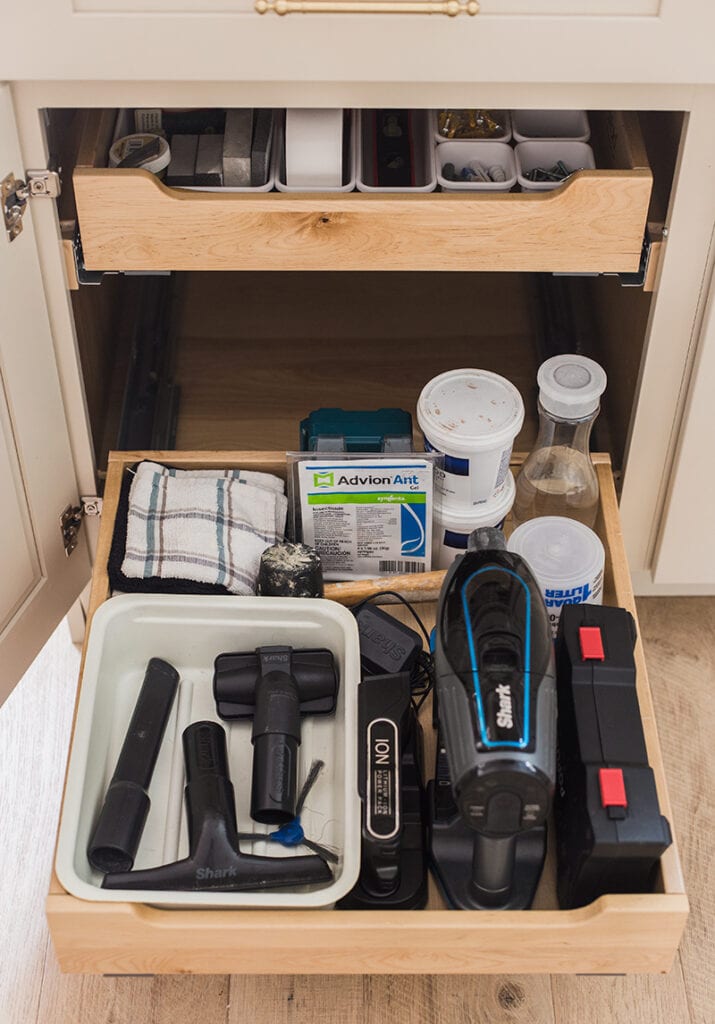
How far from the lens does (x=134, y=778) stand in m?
1.07

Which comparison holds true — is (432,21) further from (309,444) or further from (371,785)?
(371,785)

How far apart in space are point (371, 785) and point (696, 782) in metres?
0.56

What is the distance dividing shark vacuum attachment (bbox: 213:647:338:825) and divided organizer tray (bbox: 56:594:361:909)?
2 cm

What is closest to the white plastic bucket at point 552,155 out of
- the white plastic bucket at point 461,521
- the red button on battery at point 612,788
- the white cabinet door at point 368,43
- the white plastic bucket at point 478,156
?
the white plastic bucket at point 478,156

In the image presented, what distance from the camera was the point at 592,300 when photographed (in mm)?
1567

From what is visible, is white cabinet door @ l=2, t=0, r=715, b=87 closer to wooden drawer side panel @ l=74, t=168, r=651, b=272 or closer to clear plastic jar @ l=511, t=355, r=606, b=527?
wooden drawer side panel @ l=74, t=168, r=651, b=272

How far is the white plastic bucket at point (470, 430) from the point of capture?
1.16 meters

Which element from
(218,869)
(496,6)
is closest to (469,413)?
(496,6)

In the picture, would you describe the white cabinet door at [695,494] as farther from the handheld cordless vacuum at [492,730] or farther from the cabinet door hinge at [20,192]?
the cabinet door hinge at [20,192]

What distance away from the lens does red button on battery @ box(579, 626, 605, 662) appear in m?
1.03

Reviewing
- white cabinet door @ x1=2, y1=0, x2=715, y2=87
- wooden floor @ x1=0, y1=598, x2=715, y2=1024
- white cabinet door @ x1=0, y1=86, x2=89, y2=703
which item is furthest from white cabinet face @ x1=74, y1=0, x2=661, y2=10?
wooden floor @ x1=0, y1=598, x2=715, y2=1024

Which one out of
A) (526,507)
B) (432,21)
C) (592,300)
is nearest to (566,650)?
(526,507)

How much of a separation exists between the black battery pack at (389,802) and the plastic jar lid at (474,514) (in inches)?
7.9

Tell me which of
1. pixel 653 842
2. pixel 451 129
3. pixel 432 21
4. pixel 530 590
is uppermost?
pixel 432 21
